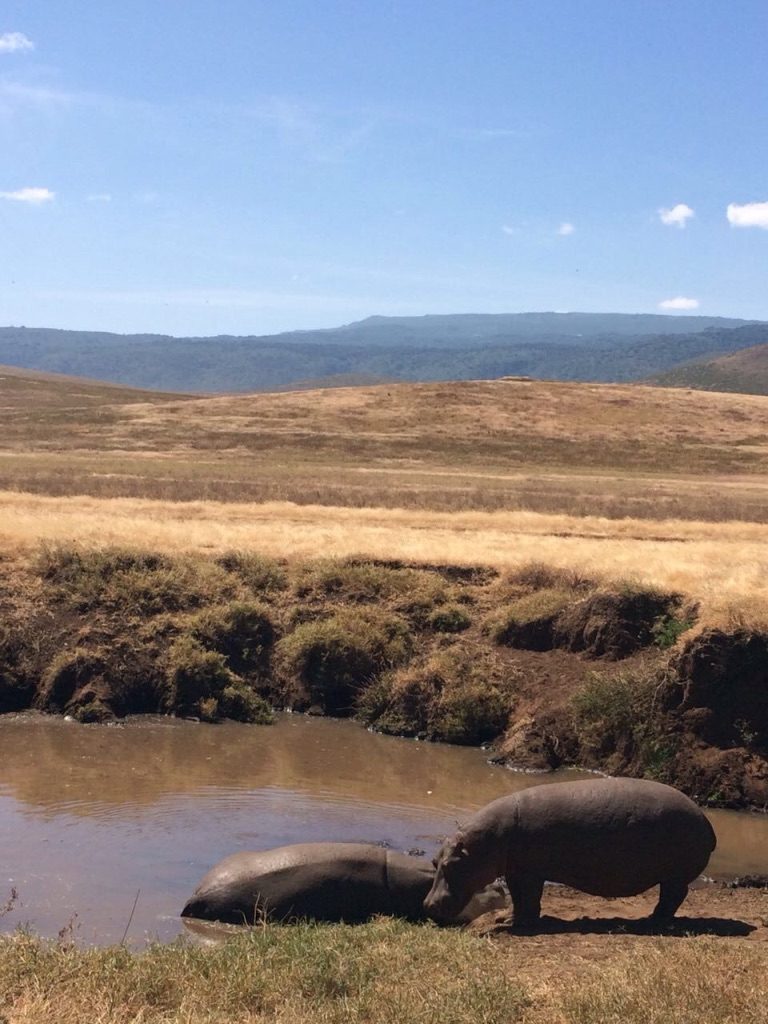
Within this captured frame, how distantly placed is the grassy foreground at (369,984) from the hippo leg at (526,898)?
219cm

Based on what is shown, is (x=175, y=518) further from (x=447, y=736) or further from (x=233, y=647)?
(x=447, y=736)

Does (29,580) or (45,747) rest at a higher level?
(29,580)

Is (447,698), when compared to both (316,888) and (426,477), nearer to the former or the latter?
(316,888)

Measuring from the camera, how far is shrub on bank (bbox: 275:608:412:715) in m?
24.6

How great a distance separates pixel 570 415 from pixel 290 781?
79.9 metres

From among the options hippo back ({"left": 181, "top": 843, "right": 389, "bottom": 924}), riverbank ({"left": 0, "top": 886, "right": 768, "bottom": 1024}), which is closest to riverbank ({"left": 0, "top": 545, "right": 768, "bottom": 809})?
hippo back ({"left": 181, "top": 843, "right": 389, "bottom": 924})

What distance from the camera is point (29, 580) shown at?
26.5 m

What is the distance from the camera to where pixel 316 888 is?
13.6 meters

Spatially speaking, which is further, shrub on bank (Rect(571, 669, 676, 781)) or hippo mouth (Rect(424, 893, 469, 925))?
shrub on bank (Rect(571, 669, 676, 781))

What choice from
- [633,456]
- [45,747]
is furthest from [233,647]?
[633,456]

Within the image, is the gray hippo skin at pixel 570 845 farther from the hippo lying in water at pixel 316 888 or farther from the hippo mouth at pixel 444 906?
the hippo lying in water at pixel 316 888

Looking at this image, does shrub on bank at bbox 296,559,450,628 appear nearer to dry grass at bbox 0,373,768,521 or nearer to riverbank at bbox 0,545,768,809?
riverbank at bbox 0,545,768,809

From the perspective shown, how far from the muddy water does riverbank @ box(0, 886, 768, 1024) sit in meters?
2.58

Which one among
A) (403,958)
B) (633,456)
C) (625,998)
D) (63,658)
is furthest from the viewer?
(633,456)
